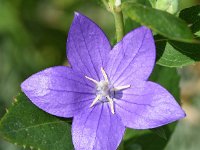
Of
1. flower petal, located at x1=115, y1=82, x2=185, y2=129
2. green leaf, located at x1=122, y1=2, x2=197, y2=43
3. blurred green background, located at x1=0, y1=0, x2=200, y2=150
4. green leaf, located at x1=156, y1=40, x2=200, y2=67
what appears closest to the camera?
green leaf, located at x1=122, y1=2, x2=197, y2=43

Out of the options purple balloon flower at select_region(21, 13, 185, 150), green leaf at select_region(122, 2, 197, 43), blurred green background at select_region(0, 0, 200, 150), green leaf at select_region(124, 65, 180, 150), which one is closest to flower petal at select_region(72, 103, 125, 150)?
purple balloon flower at select_region(21, 13, 185, 150)

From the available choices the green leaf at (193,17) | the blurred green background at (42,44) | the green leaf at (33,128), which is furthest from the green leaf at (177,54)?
the blurred green background at (42,44)

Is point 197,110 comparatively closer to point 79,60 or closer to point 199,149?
point 199,149

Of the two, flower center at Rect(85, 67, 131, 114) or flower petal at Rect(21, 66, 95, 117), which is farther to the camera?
flower center at Rect(85, 67, 131, 114)

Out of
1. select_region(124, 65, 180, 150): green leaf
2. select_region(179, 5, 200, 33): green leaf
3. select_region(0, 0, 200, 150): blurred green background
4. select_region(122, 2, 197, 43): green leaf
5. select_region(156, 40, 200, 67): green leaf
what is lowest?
select_region(0, 0, 200, 150): blurred green background

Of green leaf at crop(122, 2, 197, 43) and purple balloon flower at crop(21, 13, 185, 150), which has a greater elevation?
green leaf at crop(122, 2, 197, 43)

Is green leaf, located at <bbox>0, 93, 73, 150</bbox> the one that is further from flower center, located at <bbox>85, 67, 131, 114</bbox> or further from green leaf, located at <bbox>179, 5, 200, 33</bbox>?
green leaf, located at <bbox>179, 5, 200, 33</bbox>

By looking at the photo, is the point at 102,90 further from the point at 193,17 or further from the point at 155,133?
the point at 155,133

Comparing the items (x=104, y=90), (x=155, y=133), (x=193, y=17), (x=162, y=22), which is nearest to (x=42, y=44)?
(x=155, y=133)
